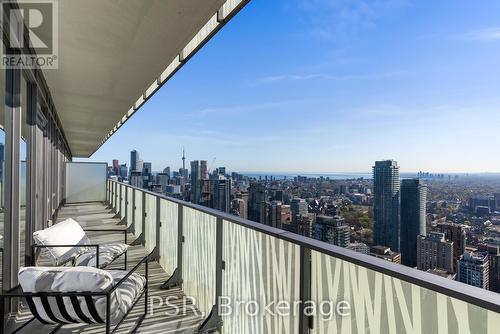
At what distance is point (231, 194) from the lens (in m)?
10.4

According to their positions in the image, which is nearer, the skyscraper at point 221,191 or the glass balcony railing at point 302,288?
the glass balcony railing at point 302,288

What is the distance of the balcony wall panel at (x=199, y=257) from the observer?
291cm

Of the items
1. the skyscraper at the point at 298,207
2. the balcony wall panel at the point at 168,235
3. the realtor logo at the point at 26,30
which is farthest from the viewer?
the skyscraper at the point at 298,207

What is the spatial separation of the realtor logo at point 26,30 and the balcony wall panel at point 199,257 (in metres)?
2.22

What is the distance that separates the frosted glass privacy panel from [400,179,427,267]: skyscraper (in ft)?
37.6

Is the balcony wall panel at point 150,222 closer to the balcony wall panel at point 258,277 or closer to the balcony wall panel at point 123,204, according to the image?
the balcony wall panel at point 123,204

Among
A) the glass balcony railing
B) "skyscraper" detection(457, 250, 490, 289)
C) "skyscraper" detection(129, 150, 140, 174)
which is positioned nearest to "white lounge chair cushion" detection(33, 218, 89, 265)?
the glass balcony railing

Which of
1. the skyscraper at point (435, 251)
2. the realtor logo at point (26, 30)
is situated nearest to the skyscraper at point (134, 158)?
the realtor logo at point (26, 30)

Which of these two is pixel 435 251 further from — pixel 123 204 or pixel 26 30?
pixel 123 204

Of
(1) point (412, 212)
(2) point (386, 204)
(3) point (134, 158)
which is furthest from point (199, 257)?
(3) point (134, 158)

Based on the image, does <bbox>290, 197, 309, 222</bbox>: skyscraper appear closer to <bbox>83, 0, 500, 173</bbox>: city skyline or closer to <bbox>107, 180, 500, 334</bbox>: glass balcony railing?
<bbox>107, 180, 500, 334</bbox>: glass balcony railing

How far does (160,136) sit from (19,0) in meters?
36.4

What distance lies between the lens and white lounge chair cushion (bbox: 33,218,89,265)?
3277 millimetres

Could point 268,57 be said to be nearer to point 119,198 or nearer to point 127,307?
point 119,198
